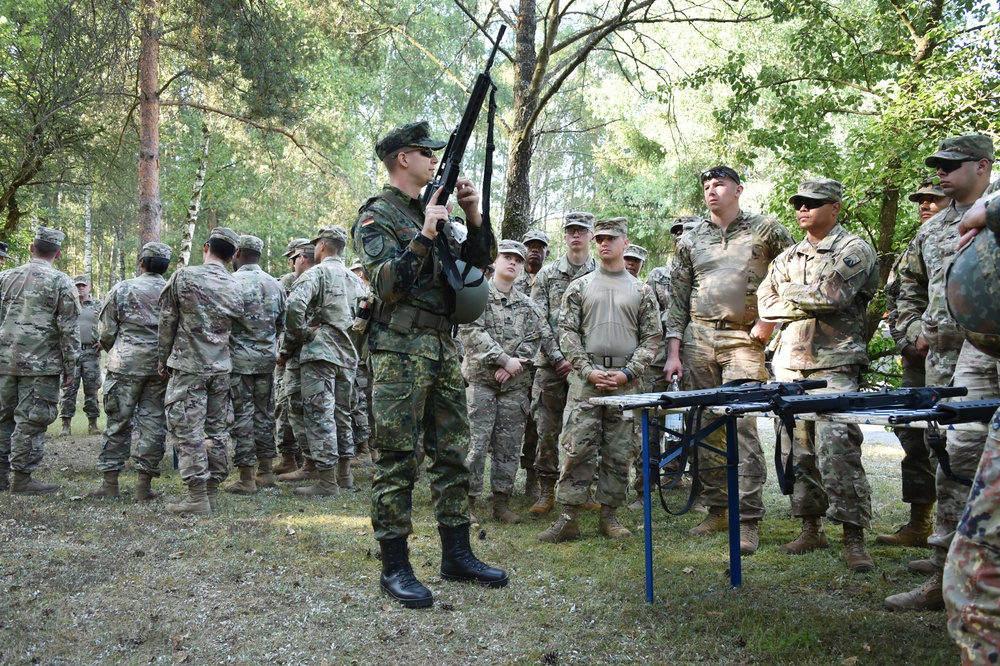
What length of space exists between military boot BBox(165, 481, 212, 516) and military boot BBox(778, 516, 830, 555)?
493 centimetres

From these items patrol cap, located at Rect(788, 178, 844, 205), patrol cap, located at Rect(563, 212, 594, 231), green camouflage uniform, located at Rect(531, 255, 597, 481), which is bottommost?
green camouflage uniform, located at Rect(531, 255, 597, 481)

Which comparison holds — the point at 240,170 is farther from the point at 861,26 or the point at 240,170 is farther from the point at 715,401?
the point at 715,401

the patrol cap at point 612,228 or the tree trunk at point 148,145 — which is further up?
the tree trunk at point 148,145

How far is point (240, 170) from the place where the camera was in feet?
85.6

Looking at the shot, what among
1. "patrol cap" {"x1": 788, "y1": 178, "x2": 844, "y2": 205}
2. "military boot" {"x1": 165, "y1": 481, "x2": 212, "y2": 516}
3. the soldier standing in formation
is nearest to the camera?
"patrol cap" {"x1": 788, "y1": 178, "x2": 844, "y2": 205}

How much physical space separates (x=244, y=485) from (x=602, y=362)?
4127 millimetres

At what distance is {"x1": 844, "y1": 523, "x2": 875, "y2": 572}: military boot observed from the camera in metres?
4.85

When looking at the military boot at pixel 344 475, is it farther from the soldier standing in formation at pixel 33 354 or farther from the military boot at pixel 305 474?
the soldier standing in formation at pixel 33 354

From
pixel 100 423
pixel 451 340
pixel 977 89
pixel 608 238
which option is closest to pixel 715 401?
pixel 451 340

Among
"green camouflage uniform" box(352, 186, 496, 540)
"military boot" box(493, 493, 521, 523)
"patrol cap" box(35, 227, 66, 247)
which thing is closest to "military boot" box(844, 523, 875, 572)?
"green camouflage uniform" box(352, 186, 496, 540)

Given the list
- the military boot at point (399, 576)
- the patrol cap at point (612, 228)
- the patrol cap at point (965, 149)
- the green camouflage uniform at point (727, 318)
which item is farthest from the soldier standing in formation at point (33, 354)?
the patrol cap at point (965, 149)

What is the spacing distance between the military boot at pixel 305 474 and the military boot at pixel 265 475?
0.27 metres

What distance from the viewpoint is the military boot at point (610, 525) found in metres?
5.97

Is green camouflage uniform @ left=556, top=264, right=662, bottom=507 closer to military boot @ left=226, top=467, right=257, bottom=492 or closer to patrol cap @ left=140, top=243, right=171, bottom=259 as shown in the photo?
military boot @ left=226, top=467, right=257, bottom=492
